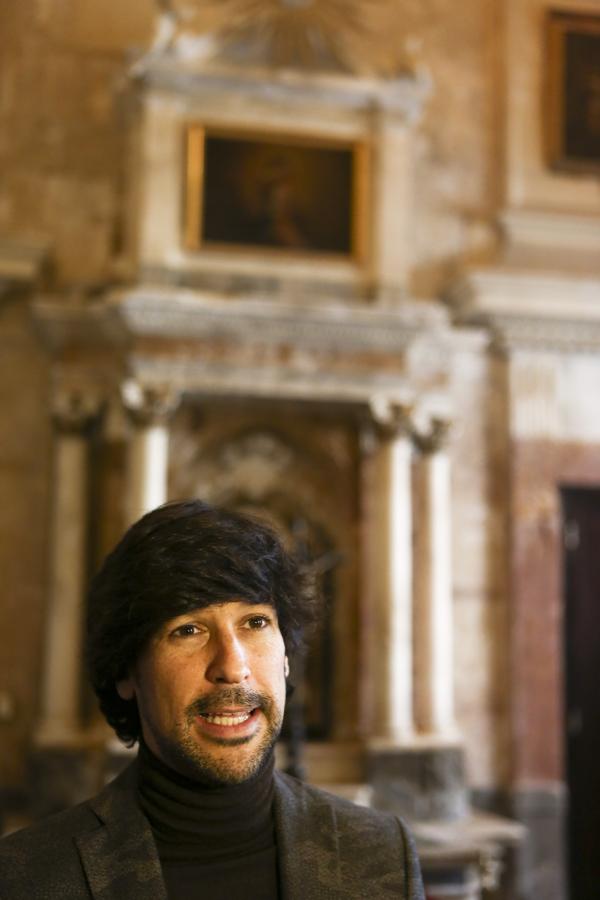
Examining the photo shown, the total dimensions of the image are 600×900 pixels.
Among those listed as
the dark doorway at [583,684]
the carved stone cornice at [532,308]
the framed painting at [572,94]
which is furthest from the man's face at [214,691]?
the framed painting at [572,94]

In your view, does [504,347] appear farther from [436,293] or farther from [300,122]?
[300,122]

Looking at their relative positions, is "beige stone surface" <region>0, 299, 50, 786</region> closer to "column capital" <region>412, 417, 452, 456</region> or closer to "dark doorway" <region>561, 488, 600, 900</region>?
"column capital" <region>412, 417, 452, 456</region>

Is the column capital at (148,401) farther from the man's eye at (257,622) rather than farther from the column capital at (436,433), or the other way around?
the man's eye at (257,622)

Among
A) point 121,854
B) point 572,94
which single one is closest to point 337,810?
point 121,854

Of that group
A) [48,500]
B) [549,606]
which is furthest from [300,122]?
[549,606]

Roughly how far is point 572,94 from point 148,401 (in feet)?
12.9

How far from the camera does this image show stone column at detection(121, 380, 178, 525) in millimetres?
6137

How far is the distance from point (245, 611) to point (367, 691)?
17.2 ft

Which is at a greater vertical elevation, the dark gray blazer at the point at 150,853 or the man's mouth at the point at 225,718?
the man's mouth at the point at 225,718

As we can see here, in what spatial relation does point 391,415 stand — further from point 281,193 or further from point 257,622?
point 257,622

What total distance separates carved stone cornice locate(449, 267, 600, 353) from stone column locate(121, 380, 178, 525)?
7.36 feet

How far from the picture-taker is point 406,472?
655 cm

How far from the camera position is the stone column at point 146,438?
20.1ft

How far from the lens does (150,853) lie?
149cm
